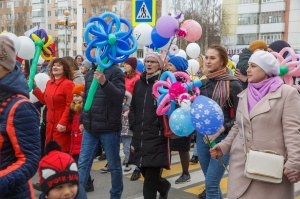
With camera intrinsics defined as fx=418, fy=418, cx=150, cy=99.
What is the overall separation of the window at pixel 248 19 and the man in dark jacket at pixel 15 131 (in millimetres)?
54314

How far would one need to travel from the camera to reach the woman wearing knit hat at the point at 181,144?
17.9 feet

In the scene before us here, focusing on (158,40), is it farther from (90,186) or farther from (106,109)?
(90,186)

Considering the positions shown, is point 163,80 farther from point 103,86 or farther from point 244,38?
point 244,38

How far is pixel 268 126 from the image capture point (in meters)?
3.41

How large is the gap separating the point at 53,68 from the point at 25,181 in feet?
11.0

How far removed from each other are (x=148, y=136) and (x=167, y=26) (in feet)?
4.75

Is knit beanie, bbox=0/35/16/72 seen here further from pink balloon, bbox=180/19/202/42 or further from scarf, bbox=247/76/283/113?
pink balloon, bbox=180/19/202/42

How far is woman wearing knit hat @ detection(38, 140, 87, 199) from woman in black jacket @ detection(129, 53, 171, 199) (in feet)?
6.23

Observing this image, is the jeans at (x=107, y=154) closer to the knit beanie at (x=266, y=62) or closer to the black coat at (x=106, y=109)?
the black coat at (x=106, y=109)

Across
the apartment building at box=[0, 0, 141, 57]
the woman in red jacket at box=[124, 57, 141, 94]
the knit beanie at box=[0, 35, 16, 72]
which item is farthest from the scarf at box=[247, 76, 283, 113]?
the apartment building at box=[0, 0, 141, 57]

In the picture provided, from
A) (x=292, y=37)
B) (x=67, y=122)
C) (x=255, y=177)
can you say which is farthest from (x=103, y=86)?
(x=292, y=37)

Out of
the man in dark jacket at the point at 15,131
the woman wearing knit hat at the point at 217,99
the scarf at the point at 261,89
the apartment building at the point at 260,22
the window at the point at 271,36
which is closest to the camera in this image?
the man in dark jacket at the point at 15,131

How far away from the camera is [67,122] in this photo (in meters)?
5.49

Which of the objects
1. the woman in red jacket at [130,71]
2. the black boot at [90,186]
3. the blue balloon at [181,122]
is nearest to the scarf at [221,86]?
the blue balloon at [181,122]
